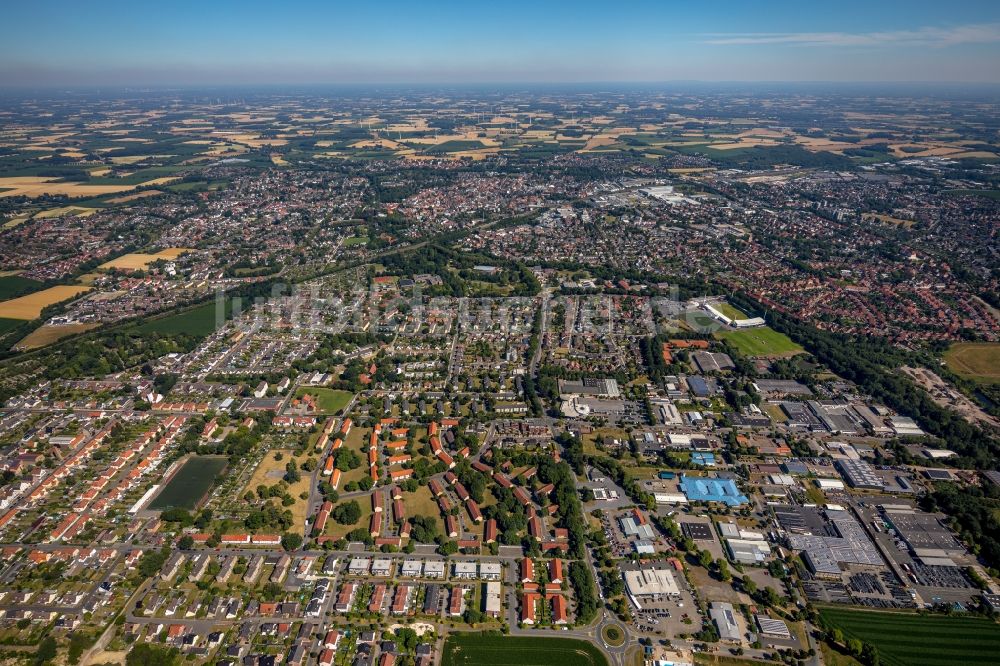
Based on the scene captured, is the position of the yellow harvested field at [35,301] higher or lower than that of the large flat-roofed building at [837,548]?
higher

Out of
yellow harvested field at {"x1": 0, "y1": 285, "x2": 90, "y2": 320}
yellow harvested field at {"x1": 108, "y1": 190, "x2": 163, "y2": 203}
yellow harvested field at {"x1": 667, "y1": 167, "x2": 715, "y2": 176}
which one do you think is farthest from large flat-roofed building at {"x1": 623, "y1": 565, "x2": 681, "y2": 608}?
yellow harvested field at {"x1": 667, "y1": 167, "x2": 715, "y2": 176}

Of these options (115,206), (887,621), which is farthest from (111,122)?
(887,621)

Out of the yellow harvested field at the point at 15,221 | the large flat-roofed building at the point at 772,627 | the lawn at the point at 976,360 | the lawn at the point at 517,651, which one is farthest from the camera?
the yellow harvested field at the point at 15,221

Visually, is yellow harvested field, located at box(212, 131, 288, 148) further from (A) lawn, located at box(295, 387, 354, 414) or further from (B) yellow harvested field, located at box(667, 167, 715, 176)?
(A) lawn, located at box(295, 387, 354, 414)

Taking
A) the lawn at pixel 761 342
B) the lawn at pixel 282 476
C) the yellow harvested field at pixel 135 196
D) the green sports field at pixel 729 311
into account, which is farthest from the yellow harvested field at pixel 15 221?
the lawn at pixel 761 342

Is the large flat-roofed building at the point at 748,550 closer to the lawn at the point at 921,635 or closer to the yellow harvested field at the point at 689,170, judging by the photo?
the lawn at the point at 921,635

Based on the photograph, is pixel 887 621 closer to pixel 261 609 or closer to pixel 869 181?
pixel 261 609
